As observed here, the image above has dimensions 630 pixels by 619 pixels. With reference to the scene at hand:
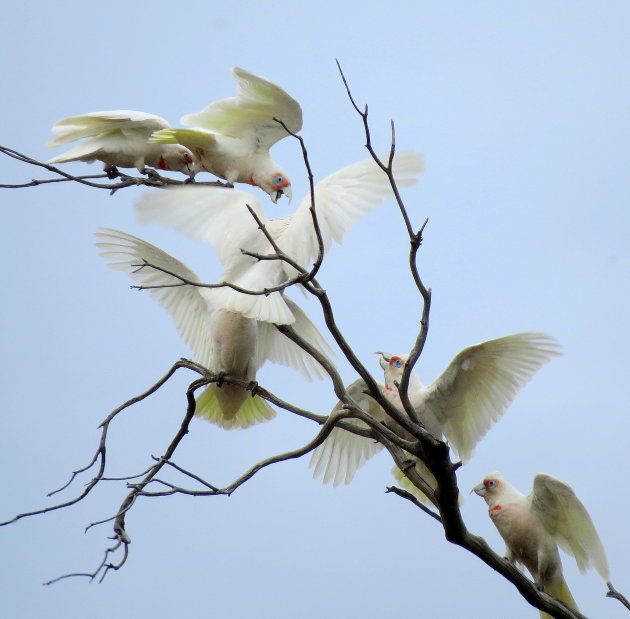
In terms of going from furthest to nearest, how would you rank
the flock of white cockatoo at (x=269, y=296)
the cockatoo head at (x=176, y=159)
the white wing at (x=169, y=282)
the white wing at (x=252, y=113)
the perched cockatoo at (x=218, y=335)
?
the cockatoo head at (x=176, y=159), the white wing at (x=252, y=113), the white wing at (x=169, y=282), the perched cockatoo at (x=218, y=335), the flock of white cockatoo at (x=269, y=296)

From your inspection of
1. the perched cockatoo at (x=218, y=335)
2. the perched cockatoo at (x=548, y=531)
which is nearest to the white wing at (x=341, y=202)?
the perched cockatoo at (x=218, y=335)

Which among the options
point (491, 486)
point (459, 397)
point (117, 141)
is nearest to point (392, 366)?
point (459, 397)

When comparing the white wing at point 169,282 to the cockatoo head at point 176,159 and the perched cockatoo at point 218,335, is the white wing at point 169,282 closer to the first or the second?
the perched cockatoo at point 218,335

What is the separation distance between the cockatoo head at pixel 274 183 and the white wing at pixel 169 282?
1.44 metres

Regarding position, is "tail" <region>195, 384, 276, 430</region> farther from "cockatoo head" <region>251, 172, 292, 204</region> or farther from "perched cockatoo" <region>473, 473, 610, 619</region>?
"cockatoo head" <region>251, 172, 292, 204</region>

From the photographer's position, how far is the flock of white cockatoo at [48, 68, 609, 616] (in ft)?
19.0

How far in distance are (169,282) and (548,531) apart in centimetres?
294

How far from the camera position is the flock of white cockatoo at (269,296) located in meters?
5.79

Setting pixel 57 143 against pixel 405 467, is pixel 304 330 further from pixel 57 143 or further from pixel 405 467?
pixel 57 143

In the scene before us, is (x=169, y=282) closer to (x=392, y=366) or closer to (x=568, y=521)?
(x=392, y=366)

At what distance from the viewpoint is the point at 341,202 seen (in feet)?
19.0

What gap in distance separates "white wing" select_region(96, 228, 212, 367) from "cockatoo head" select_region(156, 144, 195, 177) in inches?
54.1

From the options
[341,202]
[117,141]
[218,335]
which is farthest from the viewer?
[117,141]

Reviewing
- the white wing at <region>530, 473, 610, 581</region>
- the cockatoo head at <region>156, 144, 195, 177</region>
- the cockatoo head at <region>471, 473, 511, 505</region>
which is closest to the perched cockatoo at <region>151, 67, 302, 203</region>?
the cockatoo head at <region>156, 144, 195, 177</region>
